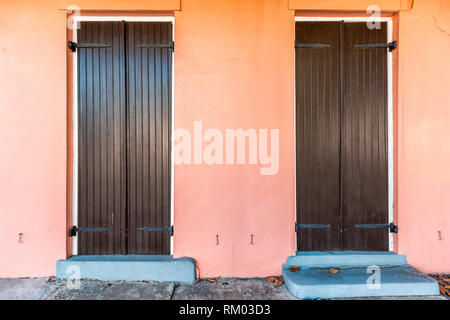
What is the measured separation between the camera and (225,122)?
9.96 feet

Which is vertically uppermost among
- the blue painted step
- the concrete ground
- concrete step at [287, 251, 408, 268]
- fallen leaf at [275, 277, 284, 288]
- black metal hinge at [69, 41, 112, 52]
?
black metal hinge at [69, 41, 112, 52]

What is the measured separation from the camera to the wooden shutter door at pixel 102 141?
10.2 ft

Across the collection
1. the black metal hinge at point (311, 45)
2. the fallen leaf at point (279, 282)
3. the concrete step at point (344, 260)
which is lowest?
the fallen leaf at point (279, 282)

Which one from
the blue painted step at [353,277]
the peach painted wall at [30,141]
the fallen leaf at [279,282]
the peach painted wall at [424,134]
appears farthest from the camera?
the peach painted wall at [424,134]

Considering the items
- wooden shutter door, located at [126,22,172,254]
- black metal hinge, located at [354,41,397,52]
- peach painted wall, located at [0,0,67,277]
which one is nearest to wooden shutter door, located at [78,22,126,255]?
wooden shutter door, located at [126,22,172,254]

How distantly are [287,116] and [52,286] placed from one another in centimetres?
350

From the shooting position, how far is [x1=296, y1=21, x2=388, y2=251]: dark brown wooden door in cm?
314

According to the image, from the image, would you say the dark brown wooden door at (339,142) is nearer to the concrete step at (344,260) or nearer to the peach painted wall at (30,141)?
the concrete step at (344,260)

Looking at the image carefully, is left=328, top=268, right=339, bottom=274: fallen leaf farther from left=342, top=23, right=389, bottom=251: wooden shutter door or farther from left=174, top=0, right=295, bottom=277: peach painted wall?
left=174, top=0, right=295, bottom=277: peach painted wall

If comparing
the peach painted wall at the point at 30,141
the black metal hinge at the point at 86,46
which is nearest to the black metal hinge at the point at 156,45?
the black metal hinge at the point at 86,46

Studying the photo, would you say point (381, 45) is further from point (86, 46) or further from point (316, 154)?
point (86, 46)

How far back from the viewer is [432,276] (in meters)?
3.01

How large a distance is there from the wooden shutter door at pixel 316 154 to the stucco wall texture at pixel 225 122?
0.66ft

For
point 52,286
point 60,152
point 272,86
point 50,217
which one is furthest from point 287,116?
point 52,286
